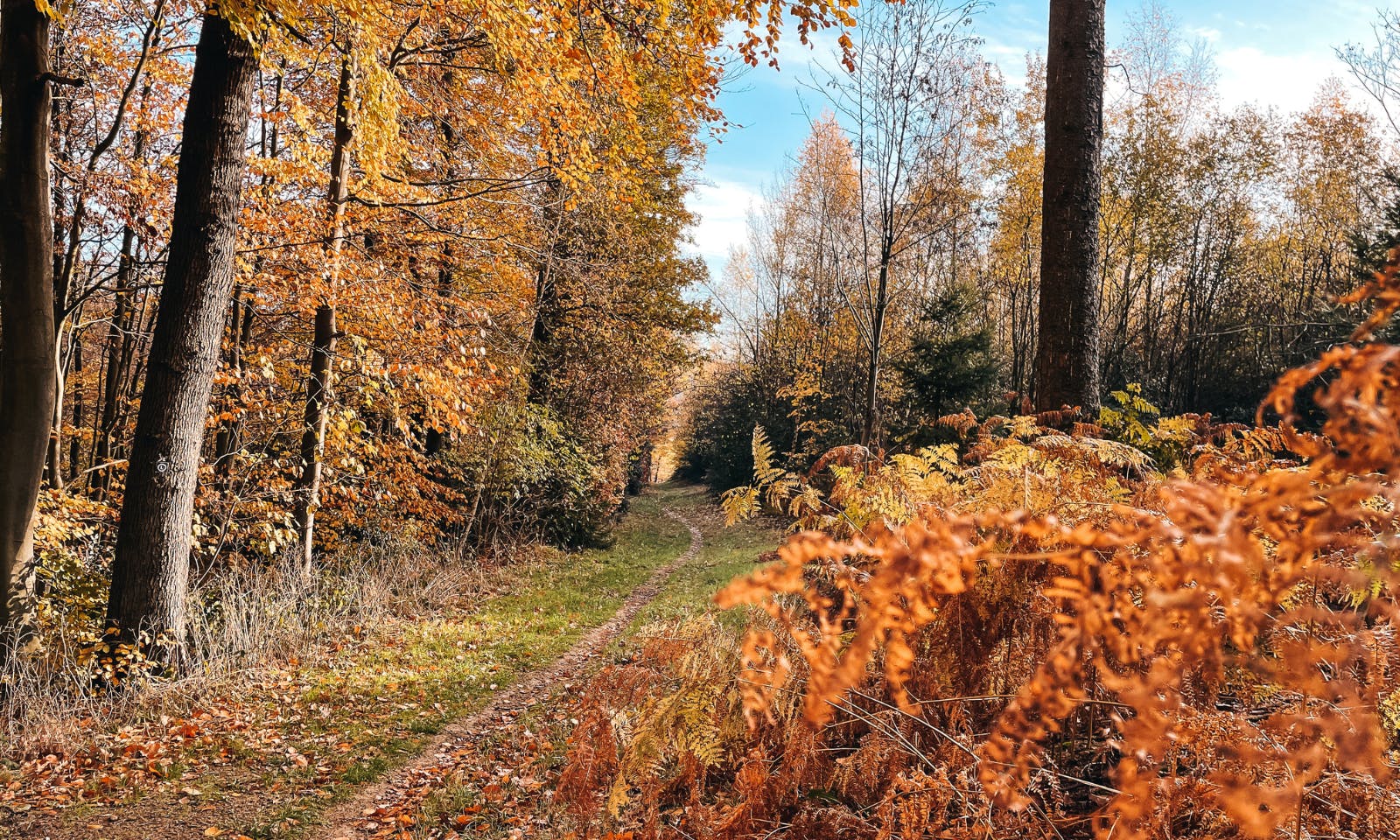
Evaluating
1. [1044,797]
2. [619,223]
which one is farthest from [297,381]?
[1044,797]

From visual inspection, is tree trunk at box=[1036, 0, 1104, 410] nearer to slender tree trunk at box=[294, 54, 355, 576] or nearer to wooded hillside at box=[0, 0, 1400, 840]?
wooded hillside at box=[0, 0, 1400, 840]

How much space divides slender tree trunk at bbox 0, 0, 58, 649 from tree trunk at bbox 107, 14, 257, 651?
103cm

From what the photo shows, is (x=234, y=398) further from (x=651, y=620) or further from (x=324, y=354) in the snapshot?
(x=651, y=620)

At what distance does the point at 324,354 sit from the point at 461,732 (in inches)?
205

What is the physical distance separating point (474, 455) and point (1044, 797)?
11649 millimetres

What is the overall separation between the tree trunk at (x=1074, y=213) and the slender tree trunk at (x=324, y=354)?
750 cm

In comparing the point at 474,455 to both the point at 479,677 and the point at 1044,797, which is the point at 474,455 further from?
the point at 1044,797

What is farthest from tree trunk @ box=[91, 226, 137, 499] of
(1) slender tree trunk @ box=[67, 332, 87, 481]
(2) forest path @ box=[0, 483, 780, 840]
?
(2) forest path @ box=[0, 483, 780, 840]

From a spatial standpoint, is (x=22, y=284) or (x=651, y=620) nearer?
(x=22, y=284)

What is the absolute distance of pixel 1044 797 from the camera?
2334 mm

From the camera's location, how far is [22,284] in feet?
20.2

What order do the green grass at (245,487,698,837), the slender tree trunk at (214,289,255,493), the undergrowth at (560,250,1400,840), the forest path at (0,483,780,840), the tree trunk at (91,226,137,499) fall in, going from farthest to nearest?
1. the tree trunk at (91,226,137,499)
2. the slender tree trunk at (214,289,255,493)
3. the green grass at (245,487,698,837)
4. the forest path at (0,483,780,840)
5. the undergrowth at (560,250,1400,840)

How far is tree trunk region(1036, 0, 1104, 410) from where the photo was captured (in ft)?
20.1

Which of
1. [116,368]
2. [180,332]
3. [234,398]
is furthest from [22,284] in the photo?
[116,368]
